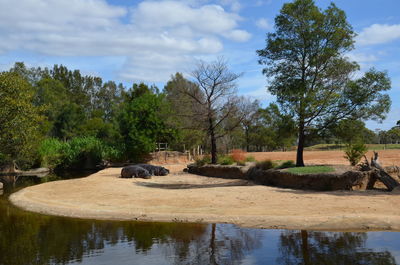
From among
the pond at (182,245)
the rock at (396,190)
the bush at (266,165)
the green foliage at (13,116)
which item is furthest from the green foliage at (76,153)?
the rock at (396,190)

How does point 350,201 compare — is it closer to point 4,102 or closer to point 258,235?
point 258,235

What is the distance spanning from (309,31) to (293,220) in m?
10.9

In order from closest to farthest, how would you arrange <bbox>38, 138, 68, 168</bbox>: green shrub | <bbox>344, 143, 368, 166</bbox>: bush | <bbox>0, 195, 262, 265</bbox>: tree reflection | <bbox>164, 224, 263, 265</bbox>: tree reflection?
<bbox>164, 224, 263, 265</bbox>: tree reflection
<bbox>0, 195, 262, 265</bbox>: tree reflection
<bbox>344, 143, 368, 166</bbox>: bush
<bbox>38, 138, 68, 168</bbox>: green shrub

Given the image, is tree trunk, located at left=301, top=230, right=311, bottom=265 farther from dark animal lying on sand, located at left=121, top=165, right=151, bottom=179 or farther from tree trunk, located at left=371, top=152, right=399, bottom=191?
dark animal lying on sand, located at left=121, top=165, right=151, bottom=179

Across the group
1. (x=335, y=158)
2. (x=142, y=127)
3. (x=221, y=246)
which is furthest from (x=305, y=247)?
(x=142, y=127)

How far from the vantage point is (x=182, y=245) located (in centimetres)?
939

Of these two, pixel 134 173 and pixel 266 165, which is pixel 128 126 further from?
pixel 266 165

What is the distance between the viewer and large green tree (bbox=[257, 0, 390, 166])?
18.2m

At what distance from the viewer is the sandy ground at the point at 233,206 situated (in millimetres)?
11000

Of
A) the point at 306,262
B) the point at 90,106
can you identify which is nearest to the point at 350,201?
the point at 306,262

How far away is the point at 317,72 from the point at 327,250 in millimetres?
12182

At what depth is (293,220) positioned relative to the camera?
36.5 ft

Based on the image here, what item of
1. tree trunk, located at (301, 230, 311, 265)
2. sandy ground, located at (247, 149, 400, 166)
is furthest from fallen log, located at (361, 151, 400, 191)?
sandy ground, located at (247, 149, 400, 166)

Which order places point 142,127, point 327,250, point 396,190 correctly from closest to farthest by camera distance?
point 327,250
point 396,190
point 142,127
